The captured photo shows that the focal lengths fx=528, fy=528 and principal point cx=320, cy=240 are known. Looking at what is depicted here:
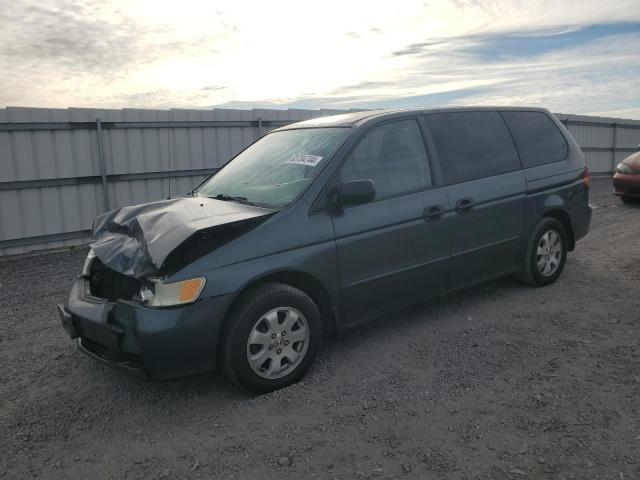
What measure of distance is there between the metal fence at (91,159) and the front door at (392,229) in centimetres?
622

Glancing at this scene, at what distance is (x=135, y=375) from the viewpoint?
10.3 ft

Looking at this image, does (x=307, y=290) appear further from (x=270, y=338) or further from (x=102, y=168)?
(x=102, y=168)

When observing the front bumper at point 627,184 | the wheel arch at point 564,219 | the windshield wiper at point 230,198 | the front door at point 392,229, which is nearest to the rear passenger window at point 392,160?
the front door at point 392,229

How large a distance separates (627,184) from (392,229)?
349 inches

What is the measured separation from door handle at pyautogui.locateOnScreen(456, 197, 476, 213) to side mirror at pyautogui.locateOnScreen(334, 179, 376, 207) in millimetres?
1061

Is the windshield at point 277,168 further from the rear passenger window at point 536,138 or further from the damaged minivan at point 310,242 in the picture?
the rear passenger window at point 536,138

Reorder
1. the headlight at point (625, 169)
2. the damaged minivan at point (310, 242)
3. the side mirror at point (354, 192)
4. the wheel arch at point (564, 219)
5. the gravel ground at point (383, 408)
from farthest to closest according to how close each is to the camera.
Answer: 1. the headlight at point (625, 169)
2. the wheel arch at point (564, 219)
3. the side mirror at point (354, 192)
4. the damaged minivan at point (310, 242)
5. the gravel ground at point (383, 408)

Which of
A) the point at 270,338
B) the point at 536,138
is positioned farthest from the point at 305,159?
the point at 536,138

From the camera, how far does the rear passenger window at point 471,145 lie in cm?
Result: 443

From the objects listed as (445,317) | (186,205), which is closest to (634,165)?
(445,317)

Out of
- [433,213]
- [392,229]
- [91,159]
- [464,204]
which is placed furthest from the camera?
[91,159]

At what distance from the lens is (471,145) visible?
183 inches

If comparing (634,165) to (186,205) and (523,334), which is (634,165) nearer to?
(523,334)

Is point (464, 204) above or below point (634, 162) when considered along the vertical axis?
above
